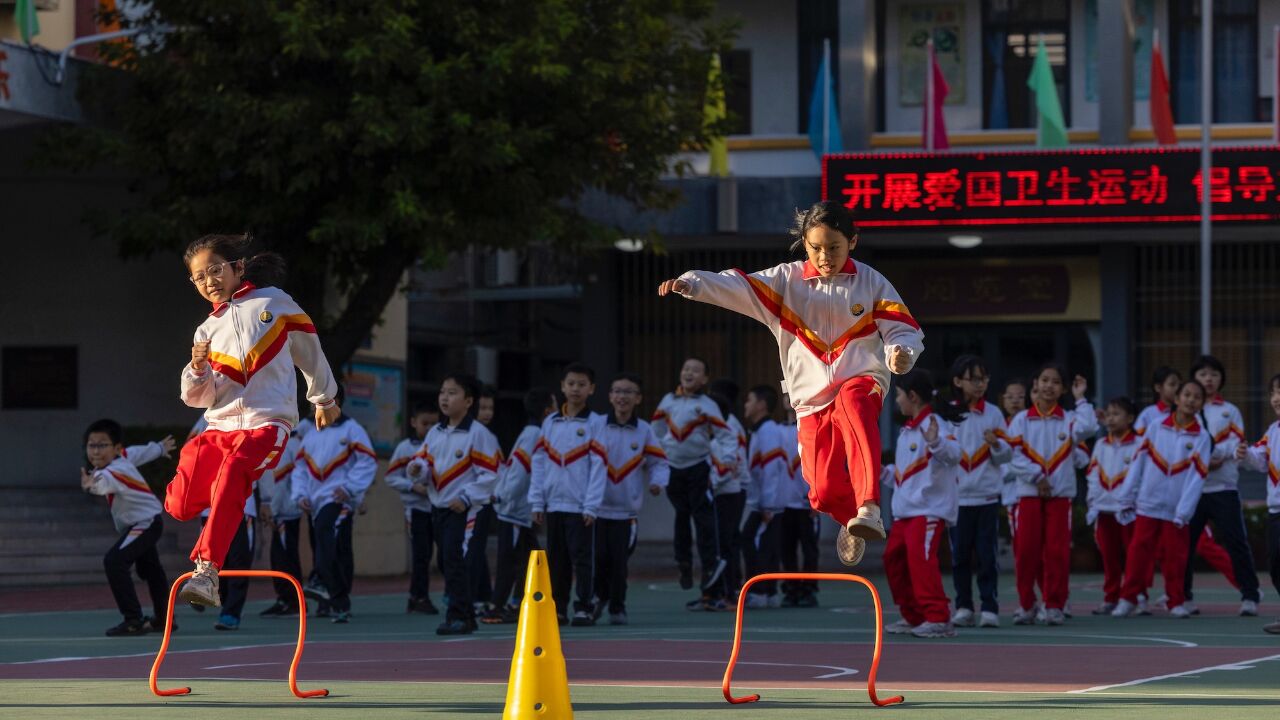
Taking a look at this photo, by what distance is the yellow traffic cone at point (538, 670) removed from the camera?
26.1ft

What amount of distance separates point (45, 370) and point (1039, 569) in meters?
15.1

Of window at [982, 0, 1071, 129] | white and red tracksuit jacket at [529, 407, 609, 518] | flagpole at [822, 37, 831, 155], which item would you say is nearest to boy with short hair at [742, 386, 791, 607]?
white and red tracksuit jacket at [529, 407, 609, 518]

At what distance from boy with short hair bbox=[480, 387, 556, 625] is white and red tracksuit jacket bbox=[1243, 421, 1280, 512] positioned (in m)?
5.62

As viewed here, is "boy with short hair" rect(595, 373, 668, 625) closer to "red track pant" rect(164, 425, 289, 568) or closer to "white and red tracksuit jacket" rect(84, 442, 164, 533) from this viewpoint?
"white and red tracksuit jacket" rect(84, 442, 164, 533)

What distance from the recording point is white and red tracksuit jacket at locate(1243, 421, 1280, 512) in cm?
1527

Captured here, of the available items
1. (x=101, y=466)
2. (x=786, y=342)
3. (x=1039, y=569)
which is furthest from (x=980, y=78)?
(x=786, y=342)

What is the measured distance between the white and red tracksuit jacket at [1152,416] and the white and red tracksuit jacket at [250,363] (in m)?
9.00

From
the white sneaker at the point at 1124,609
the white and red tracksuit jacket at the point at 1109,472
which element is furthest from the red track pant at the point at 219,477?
the white and red tracksuit jacket at the point at 1109,472

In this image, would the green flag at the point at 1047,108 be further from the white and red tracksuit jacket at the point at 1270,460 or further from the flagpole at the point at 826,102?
the white and red tracksuit jacket at the point at 1270,460

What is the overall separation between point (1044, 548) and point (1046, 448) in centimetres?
79

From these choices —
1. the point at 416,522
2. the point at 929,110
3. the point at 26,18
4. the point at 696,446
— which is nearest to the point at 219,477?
the point at 416,522

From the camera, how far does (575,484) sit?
634 inches

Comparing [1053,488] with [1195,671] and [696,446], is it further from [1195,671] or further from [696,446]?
[1195,671]

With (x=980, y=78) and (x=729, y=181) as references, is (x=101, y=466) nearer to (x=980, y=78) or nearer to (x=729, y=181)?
(x=729, y=181)
